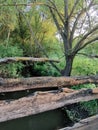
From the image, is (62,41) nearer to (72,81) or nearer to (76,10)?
(76,10)

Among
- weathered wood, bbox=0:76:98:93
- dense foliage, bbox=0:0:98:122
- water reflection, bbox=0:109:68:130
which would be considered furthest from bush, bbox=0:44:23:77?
weathered wood, bbox=0:76:98:93

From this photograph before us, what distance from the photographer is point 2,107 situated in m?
Answer: 1.88

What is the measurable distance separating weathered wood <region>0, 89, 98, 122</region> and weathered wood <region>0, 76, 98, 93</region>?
422 millimetres

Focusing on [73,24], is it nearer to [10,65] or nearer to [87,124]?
[10,65]

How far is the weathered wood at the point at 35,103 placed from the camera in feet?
6.30

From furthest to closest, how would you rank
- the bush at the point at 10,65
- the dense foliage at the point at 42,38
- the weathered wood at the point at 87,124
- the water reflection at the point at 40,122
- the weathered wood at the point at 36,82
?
the dense foliage at the point at 42,38, the bush at the point at 10,65, the water reflection at the point at 40,122, the weathered wood at the point at 36,82, the weathered wood at the point at 87,124

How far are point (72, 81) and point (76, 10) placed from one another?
3394mm

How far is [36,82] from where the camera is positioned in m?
2.70

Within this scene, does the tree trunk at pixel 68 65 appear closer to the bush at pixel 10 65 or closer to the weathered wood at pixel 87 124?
the bush at pixel 10 65

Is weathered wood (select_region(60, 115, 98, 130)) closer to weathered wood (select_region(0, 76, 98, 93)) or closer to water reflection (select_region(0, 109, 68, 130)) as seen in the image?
weathered wood (select_region(0, 76, 98, 93))

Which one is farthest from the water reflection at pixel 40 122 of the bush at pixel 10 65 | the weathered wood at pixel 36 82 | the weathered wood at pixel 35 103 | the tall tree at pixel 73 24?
the tall tree at pixel 73 24

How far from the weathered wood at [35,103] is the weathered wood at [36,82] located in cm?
42

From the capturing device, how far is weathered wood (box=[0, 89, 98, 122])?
192 cm

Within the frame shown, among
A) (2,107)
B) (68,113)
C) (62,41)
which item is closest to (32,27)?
(62,41)
